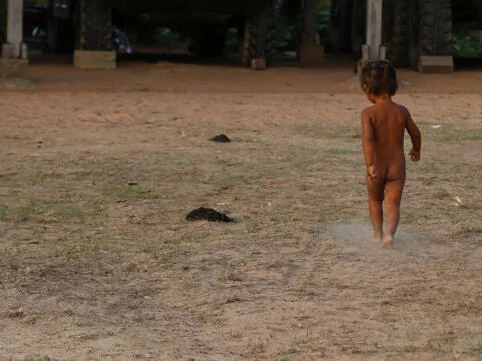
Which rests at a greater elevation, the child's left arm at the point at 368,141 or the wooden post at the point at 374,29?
the wooden post at the point at 374,29

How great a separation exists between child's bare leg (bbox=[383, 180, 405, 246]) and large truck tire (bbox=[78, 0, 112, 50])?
12925 millimetres

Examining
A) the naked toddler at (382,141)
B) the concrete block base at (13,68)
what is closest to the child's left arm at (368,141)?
the naked toddler at (382,141)

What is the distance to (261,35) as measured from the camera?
18.4 metres

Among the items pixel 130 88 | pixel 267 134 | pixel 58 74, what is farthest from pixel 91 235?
pixel 58 74

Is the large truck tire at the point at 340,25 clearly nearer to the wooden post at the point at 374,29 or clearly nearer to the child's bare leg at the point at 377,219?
the wooden post at the point at 374,29

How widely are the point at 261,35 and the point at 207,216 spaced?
1269 cm

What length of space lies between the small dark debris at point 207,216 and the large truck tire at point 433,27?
40.2 ft

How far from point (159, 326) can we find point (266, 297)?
574 millimetres

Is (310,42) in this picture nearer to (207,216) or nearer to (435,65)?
(435,65)

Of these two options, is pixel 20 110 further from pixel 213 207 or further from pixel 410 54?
pixel 410 54

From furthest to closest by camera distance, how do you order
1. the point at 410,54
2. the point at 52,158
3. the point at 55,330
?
the point at 410,54, the point at 52,158, the point at 55,330

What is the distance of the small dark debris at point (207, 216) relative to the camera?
5988 mm

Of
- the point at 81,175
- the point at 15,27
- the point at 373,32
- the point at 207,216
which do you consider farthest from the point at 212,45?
the point at 207,216

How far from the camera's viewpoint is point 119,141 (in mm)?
9805
